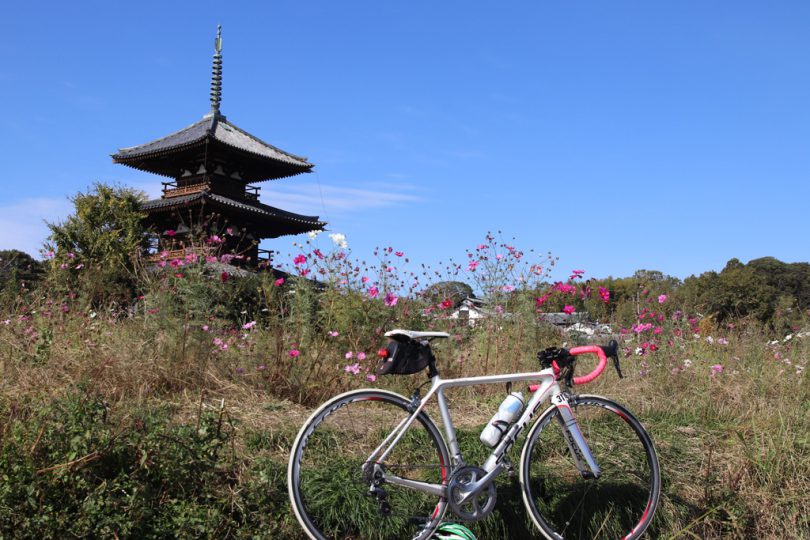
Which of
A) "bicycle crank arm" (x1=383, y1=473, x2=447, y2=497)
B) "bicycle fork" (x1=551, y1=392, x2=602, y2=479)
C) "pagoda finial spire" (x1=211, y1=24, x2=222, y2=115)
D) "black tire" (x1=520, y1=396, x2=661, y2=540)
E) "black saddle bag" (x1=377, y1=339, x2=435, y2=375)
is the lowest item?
"black tire" (x1=520, y1=396, x2=661, y2=540)

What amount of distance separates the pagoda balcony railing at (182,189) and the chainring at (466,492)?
2593 cm

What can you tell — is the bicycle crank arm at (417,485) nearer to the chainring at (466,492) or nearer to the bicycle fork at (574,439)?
the chainring at (466,492)

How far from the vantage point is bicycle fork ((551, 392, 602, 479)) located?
A: 376 cm

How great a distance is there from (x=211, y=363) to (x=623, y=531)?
10.7ft

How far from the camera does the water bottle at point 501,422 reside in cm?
363

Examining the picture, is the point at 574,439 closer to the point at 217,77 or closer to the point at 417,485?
the point at 417,485

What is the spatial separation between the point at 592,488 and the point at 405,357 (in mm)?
1485

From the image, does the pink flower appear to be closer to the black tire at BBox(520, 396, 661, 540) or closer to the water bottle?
the black tire at BBox(520, 396, 661, 540)

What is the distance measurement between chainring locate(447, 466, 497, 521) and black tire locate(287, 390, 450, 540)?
68mm

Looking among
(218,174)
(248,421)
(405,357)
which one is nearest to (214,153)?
(218,174)

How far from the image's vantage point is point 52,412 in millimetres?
3906

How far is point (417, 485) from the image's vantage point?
3.45 m

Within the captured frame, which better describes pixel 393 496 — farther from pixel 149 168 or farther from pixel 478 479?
pixel 149 168

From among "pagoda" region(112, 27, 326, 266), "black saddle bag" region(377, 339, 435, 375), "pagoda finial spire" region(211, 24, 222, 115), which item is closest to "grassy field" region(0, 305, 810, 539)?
"black saddle bag" region(377, 339, 435, 375)
